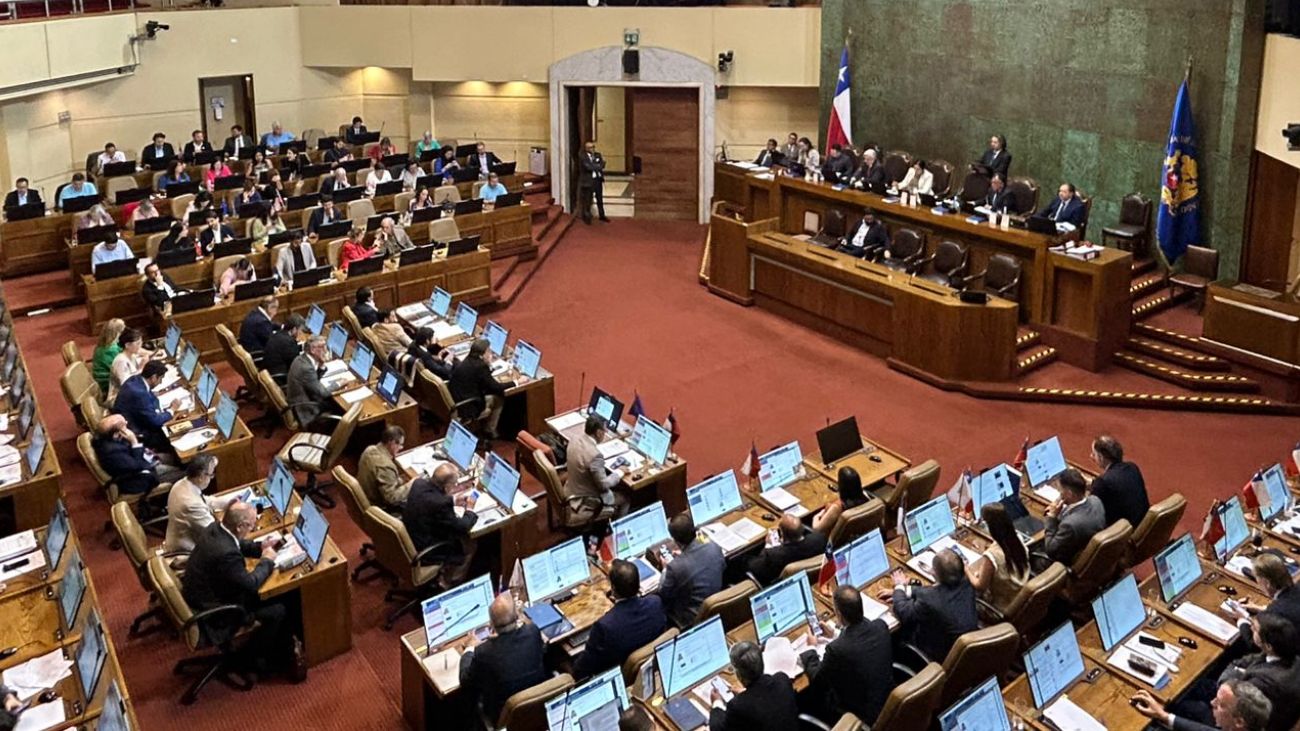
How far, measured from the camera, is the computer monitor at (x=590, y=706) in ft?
19.9

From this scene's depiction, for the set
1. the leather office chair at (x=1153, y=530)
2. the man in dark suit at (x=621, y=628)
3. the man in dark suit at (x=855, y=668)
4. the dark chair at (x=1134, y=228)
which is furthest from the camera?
the dark chair at (x=1134, y=228)

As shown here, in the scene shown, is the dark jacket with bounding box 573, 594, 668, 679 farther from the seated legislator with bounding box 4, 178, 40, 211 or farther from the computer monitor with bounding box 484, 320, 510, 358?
the seated legislator with bounding box 4, 178, 40, 211

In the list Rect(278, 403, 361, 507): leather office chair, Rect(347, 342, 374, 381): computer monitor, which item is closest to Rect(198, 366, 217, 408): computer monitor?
Rect(278, 403, 361, 507): leather office chair

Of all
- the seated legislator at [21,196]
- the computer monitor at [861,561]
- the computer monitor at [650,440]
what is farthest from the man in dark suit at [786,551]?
the seated legislator at [21,196]

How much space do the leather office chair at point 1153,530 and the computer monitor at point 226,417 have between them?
279 inches

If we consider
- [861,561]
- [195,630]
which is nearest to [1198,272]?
[861,561]

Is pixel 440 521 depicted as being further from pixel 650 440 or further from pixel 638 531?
pixel 650 440

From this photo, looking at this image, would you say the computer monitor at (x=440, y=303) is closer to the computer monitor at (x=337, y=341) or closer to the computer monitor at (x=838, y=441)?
the computer monitor at (x=337, y=341)

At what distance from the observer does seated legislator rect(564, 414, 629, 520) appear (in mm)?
9211

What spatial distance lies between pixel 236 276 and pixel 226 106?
9.60m

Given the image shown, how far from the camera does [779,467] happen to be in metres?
9.16

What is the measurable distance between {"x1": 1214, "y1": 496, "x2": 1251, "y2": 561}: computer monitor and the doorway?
1829 cm

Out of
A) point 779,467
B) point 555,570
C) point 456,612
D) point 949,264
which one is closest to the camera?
point 456,612

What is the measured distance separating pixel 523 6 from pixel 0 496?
14223mm
